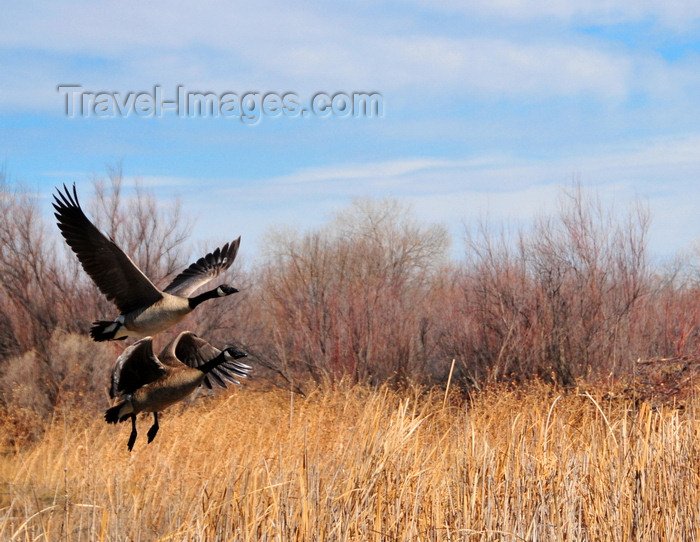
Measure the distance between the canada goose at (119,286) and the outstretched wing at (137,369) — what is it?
0.17 metres

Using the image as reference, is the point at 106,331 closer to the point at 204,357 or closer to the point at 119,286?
the point at 119,286

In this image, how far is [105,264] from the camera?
3.55 m

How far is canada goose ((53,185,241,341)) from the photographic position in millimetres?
3348

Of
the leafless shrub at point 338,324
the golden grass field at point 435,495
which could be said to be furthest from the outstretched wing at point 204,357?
the leafless shrub at point 338,324

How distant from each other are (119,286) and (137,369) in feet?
1.62

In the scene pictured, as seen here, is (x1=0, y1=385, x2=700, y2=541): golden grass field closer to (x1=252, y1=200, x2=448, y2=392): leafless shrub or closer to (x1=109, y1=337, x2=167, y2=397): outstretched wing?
(x1=109, y1=337, x2=167, y2=397): outstretched wing

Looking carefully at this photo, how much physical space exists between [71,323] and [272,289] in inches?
157

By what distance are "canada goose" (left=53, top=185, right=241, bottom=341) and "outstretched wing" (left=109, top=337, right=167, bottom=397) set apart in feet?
0.56

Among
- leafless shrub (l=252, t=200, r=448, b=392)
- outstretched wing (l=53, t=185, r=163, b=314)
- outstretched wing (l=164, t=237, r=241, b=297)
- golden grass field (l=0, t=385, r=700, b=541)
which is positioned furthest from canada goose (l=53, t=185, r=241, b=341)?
leafless shrub (l=252, t=200, r=448, b=392)

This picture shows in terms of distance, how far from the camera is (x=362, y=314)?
49.1ft

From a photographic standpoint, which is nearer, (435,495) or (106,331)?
(106,331)

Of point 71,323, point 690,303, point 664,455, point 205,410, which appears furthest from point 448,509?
point 690,303

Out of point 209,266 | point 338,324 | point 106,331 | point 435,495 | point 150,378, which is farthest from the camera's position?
point 338,324

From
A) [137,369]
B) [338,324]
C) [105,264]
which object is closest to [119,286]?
[105,264]
